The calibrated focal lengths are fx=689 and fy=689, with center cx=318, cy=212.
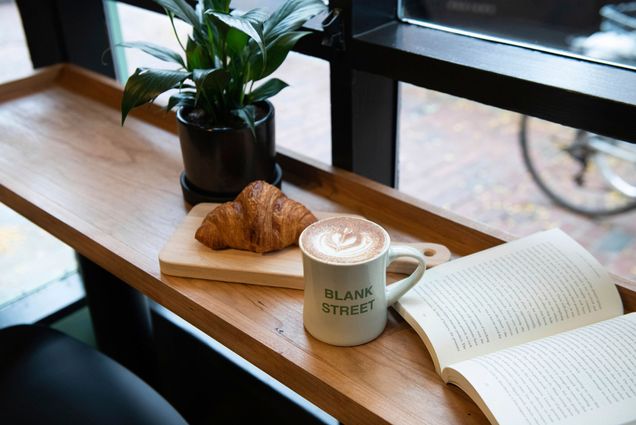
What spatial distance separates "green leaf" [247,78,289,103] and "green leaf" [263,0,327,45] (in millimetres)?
89

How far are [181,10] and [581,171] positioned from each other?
2.35 meters

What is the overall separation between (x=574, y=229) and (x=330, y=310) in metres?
2.34

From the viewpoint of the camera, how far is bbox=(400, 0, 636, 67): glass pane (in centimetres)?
104

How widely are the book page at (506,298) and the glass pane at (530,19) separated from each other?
12.2 inches

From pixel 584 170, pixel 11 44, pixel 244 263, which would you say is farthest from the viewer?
pixel 584 170

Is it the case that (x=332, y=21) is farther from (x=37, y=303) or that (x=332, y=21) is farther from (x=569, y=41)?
(x=37, y=303)

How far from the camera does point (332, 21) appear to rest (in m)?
1.08

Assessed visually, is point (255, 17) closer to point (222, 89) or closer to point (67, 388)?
point (222, 89)

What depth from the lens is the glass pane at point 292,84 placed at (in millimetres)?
1547

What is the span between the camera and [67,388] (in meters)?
1.09

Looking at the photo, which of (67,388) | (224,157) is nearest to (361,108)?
(224,157)

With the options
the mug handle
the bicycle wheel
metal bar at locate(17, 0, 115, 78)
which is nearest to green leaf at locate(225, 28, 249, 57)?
the mug handle

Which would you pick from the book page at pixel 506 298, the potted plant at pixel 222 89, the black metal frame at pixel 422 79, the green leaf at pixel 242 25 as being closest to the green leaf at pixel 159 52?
the potted plant at pixel 222 89

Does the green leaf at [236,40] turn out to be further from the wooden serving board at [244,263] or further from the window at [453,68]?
the wooden serving board at [244,263]
